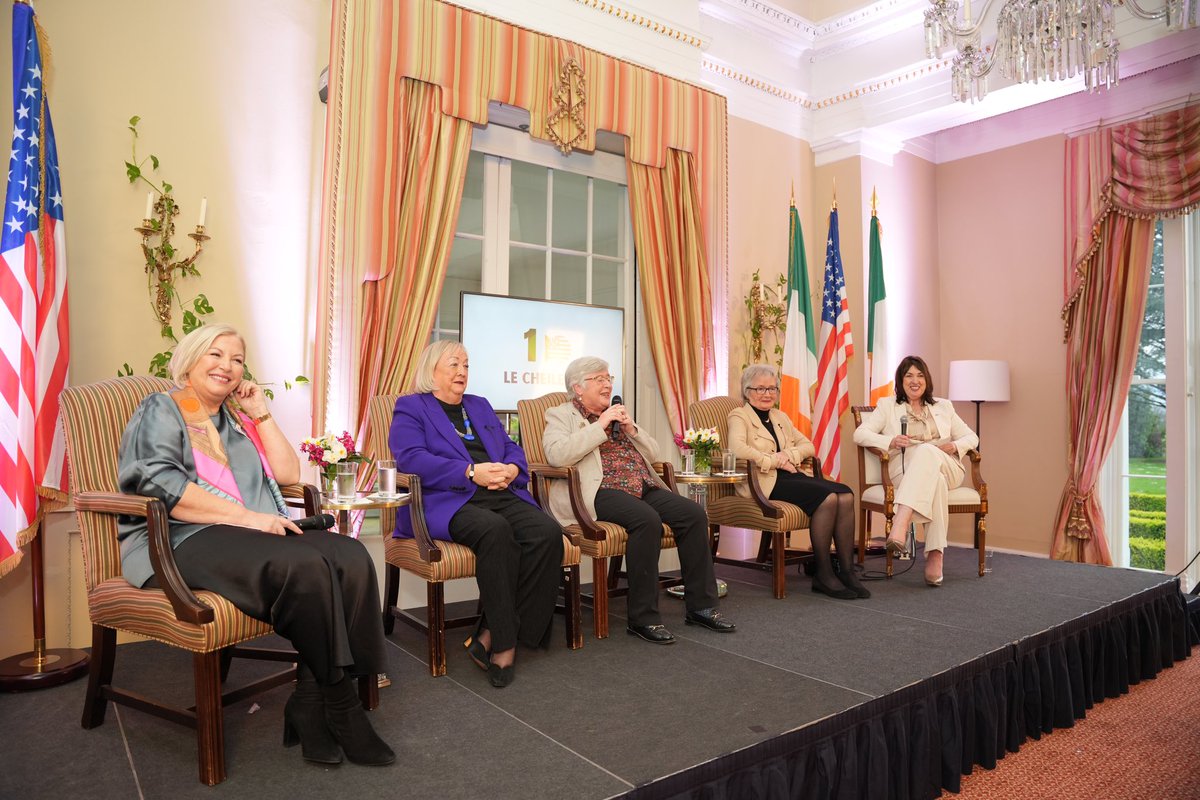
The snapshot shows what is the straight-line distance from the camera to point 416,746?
2182mm

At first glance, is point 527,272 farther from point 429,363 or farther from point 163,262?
point 163,262

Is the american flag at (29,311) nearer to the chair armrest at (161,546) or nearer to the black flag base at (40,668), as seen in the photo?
the black flag base at (40,668)

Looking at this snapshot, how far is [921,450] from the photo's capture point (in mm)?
4359

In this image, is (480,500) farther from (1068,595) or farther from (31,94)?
(1068,595)

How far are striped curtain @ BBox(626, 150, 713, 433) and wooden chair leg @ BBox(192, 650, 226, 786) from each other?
3259mm

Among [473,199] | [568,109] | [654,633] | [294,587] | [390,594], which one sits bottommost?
[654,633]

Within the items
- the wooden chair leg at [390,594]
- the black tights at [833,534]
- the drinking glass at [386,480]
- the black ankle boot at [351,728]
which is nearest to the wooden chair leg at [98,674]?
the black ankle boot at [351,728]

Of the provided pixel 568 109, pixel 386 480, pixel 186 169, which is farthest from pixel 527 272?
pixel 386 480

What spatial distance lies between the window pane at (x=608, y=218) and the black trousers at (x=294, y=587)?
3.15m

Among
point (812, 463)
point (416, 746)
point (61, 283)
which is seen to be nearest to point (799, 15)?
point (812, 463)

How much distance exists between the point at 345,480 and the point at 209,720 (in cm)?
92

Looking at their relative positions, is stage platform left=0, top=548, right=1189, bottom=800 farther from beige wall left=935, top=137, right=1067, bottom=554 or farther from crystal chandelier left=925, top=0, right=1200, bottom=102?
crystal chandelier left=925, top=0, right=1200, bottom=102

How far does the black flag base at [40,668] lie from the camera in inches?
105

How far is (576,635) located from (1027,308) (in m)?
4.81
